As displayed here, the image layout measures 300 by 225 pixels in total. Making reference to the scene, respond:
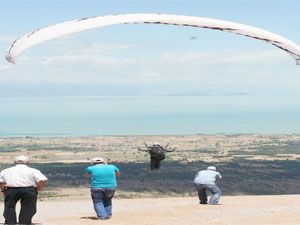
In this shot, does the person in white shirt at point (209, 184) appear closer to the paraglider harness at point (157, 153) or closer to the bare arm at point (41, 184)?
the paraglider harness at point (157, 153)

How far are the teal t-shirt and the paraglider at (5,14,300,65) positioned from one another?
174 inches

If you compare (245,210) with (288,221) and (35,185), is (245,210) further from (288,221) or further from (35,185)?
(35,185)

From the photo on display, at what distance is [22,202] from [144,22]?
4841 mm

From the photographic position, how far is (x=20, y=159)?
16219 millimetres

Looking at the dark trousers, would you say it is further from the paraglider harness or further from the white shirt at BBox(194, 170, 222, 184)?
the paraglider harness

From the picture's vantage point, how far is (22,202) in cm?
1623

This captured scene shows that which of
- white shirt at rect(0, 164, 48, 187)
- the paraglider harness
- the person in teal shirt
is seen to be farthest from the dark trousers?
the paraglider harness

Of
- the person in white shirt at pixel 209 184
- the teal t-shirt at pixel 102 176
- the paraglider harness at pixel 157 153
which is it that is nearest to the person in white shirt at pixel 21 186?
the teal t-shirt at pixel 102 176

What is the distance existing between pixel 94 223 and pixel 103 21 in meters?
5.53

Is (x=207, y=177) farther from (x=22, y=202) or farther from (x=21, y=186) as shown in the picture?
(x=21, y=186)

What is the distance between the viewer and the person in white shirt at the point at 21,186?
16.1 m

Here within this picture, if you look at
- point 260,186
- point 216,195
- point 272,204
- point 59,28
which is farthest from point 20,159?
Answer: point 260,186

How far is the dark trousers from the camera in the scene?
16.1 metres

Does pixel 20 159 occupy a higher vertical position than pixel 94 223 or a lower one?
higher
